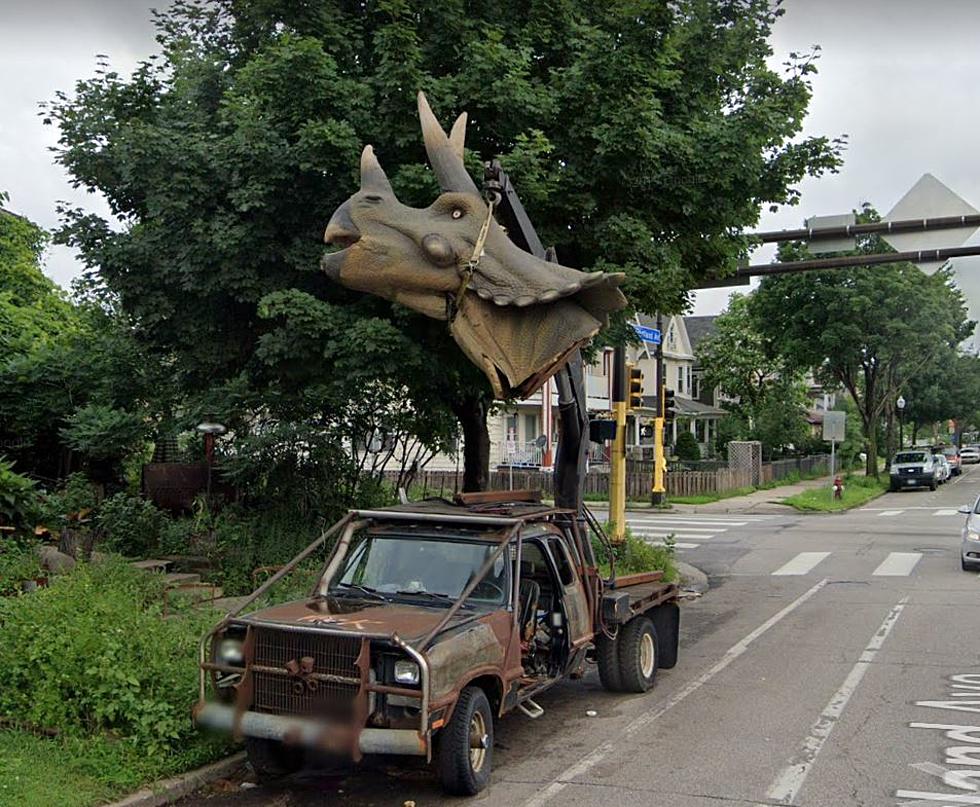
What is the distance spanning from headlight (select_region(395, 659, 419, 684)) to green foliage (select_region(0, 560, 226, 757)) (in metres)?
1.91

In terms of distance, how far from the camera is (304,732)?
6.08 m

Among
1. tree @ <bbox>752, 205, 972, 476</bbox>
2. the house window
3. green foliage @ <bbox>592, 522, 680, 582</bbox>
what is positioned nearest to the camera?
green foliage @ <bbox>592, 522, 680, 582</bbox>

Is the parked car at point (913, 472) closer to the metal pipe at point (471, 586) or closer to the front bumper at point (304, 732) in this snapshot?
the metal pipe at point (471, 586)

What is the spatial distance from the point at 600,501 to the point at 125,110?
27.2m

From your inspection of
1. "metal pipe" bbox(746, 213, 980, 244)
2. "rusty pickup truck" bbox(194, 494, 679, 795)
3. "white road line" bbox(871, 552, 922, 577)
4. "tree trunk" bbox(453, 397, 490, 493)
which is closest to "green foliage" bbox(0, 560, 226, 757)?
"rusty pickup truck" bbox(194, 494, 679, 795)

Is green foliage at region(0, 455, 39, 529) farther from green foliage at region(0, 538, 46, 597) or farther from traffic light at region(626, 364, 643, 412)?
traffic light at region(626, 364, 643, 412)

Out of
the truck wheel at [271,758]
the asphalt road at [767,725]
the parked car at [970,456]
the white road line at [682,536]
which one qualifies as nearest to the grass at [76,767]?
the asphalt road at [767,725]

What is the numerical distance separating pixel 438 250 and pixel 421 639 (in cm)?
307

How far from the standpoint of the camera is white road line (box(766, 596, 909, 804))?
21.9ft

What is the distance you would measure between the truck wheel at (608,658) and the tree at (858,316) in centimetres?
3260

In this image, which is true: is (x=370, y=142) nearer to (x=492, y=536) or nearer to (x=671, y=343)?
(x=492, y=536)

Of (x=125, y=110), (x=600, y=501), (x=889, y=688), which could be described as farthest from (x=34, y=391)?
(x=600, y=501)

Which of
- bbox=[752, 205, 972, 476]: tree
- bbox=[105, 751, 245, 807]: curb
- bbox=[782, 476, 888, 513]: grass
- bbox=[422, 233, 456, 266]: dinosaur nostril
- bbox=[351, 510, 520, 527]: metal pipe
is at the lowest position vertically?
bbox=[105, 751, 245, 807]: curb

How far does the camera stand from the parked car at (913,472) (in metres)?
45.4
